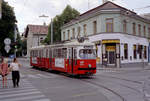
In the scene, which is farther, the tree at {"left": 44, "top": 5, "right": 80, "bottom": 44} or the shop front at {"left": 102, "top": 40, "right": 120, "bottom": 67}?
the tree at {"left": 44, "top": 5, "right": 80, "bottom": 44}

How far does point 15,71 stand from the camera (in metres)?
12.2

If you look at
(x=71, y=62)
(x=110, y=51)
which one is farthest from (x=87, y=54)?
(x=110, y=51)

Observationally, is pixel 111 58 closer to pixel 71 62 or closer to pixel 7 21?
pixel 71 62

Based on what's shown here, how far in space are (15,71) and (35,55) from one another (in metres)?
15.9

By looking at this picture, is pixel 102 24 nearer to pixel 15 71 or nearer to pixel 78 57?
pixel 78 57

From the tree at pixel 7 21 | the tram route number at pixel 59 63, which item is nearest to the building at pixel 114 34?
the tram route number at pixel 59 63

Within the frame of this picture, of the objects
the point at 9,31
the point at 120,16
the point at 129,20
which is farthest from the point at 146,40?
the point at 9,31

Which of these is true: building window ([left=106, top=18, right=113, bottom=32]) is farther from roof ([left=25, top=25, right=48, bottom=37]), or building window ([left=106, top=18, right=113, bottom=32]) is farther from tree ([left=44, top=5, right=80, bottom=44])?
roof ([left=25, top=25, right=48, bottom=37])

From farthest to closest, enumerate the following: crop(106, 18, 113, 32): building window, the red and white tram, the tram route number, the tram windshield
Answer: crop(106, 18, 113, 32): building window, the tram route number, the tram windshield, the red and white tram

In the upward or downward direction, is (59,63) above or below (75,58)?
below

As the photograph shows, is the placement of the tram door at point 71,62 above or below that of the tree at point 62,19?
below

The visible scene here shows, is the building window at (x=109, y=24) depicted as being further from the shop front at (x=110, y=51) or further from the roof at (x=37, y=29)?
the roof at (x=37, y=29)

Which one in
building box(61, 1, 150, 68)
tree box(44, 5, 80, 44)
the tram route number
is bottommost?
the tram route number

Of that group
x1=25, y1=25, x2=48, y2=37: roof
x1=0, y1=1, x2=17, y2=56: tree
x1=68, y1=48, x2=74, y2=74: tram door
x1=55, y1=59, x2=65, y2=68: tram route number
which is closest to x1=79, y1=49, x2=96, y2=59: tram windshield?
x1=68, y1=48, x2=74, y2=74: tram door
